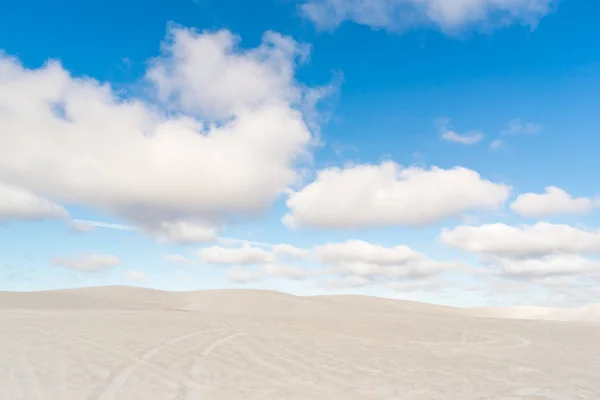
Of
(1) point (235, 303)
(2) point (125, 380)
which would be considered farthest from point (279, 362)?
(1) point (235, 303)

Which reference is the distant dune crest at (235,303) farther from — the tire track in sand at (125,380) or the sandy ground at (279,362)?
the tire track in sand at (125,380)

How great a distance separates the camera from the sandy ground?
9172 millimetres

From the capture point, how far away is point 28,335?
14.7 meters

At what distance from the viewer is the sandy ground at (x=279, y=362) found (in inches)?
361

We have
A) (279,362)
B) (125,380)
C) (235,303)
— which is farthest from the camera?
(235,303)

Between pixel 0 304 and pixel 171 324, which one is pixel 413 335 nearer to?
pixel 171 324

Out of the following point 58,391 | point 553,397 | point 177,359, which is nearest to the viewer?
point 58,391

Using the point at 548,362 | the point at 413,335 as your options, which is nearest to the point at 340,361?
the point at 548,362

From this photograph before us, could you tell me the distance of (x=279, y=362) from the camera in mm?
12266

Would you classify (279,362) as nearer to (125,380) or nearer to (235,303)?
(125,380)

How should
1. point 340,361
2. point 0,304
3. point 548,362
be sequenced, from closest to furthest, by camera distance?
point 340,361
point 548,362
point 0,304

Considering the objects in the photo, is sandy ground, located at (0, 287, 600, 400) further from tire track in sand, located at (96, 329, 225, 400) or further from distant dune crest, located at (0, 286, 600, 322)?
distant dune crest, located at (0, 286, 600, 322)

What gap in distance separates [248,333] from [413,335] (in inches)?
284

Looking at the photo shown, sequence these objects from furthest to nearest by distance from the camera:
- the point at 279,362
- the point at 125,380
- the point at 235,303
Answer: the point at 235,303
the point at 279,362
the point at 125,380
